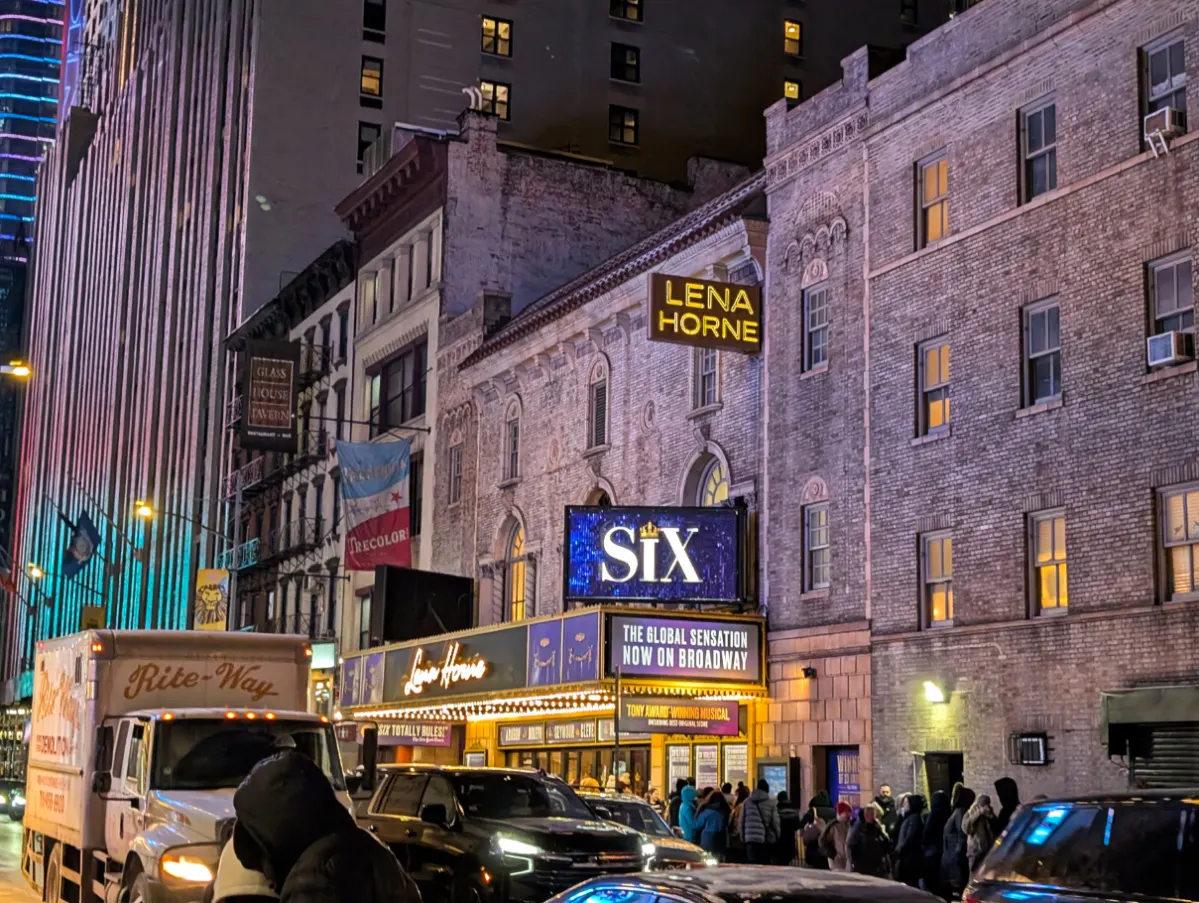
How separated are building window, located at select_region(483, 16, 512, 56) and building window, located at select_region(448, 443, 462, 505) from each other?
23357 millimetres

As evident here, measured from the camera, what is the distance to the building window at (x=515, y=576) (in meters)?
38.6

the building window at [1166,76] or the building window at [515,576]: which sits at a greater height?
the building window at [1166,76]

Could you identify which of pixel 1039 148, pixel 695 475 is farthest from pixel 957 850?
pixel 695 475

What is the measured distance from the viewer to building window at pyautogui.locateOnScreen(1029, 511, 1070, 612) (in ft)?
75.4

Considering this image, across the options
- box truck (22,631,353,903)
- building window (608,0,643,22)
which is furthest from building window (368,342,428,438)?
box truck (22,631,353,903)

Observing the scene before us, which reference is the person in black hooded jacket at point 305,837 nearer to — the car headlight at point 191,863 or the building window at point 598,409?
the car headlight at point 191,863

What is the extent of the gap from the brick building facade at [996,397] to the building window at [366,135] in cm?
3714

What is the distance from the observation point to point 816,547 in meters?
28.0

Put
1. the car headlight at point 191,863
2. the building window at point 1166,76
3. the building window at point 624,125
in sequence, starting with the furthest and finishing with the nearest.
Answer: the building window at point 624,125
the building window at point 1166,76
the car headlight at point 191,863

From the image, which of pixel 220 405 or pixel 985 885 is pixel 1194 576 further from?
pixel 220 405

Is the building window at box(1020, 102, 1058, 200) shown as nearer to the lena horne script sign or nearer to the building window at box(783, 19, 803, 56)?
the lena horne script sign

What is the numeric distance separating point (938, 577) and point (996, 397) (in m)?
2.94

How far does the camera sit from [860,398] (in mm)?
27047

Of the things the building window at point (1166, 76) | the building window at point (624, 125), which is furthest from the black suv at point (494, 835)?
the building window at point (624, 125)
